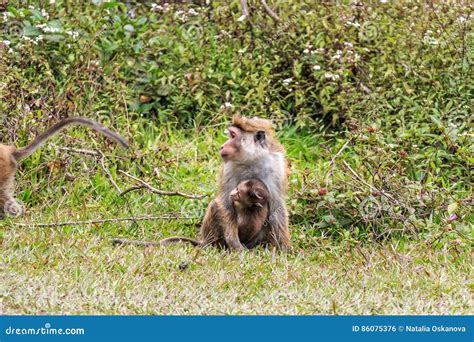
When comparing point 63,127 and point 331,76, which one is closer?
point 63,127

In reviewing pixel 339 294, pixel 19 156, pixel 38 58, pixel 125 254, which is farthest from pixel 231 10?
pixel 339 294

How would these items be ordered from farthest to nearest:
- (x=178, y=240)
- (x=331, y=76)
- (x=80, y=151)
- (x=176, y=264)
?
(x=331, y=76) < (x=80, y=151) < (x=178, y=240) < (x=176, y=264)

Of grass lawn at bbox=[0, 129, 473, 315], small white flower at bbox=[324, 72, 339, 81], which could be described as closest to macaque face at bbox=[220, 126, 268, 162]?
grass lawn at bbox=[0, 129, 473, 315]

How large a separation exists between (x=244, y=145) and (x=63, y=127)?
144 cm

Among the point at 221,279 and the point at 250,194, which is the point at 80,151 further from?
the point at 221,279

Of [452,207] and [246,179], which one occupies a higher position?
[246,179]

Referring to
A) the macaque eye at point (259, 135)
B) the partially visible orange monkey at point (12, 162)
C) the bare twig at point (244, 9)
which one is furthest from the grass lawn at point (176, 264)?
the bare twig at point (244, 9)

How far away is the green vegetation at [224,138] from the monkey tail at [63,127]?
0.53 meters

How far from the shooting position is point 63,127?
7.95 metres

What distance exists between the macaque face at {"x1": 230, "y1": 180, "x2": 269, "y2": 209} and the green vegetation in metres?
0.38

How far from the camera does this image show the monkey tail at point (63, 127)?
775cm

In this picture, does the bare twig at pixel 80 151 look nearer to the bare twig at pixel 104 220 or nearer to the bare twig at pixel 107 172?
the bare twig at pixel 107 172

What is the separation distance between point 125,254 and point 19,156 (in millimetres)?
1513

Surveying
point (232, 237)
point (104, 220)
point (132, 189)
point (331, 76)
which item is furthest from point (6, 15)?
point (232, 237)
